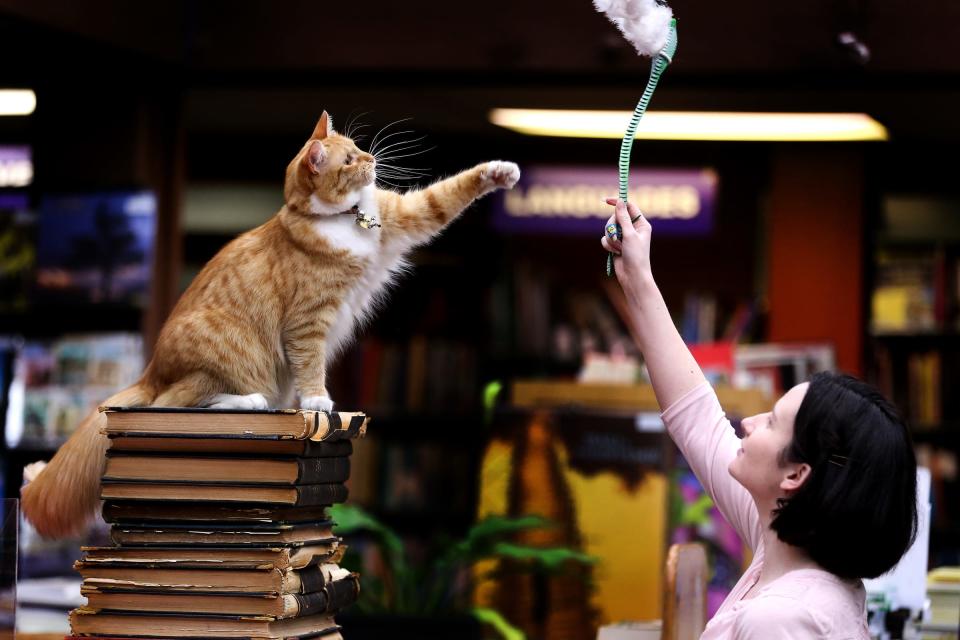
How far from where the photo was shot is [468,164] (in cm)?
630

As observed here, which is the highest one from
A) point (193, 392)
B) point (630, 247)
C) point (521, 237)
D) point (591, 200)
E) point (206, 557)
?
point (591, 200)

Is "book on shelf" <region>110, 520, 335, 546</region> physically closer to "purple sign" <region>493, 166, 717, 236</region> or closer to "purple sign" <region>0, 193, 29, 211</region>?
"purple sign" <region>0, 193, 29, 211</region>

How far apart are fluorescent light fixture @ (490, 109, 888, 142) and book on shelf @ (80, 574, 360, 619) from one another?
4036 mm

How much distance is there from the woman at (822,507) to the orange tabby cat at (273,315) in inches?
23.3

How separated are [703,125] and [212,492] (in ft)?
14.6

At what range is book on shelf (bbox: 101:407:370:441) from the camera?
1698 millimetres

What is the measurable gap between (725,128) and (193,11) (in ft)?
8.07

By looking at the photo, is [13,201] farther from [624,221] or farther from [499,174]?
[624,221]

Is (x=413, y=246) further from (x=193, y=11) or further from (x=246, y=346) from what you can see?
(x=193, y=11)

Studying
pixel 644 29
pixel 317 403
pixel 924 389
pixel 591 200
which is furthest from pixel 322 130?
pixel 924 389

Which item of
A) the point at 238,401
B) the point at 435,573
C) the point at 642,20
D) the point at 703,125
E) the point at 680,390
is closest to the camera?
the point at 642,20

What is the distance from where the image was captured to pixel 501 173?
1.93 metres

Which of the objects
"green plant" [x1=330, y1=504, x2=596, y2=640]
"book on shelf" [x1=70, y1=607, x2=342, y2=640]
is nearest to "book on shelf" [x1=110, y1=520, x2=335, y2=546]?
"book on shelf" [x1=70, y1=607, x2=342, y2=640]

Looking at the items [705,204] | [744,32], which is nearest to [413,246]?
[744,32]
